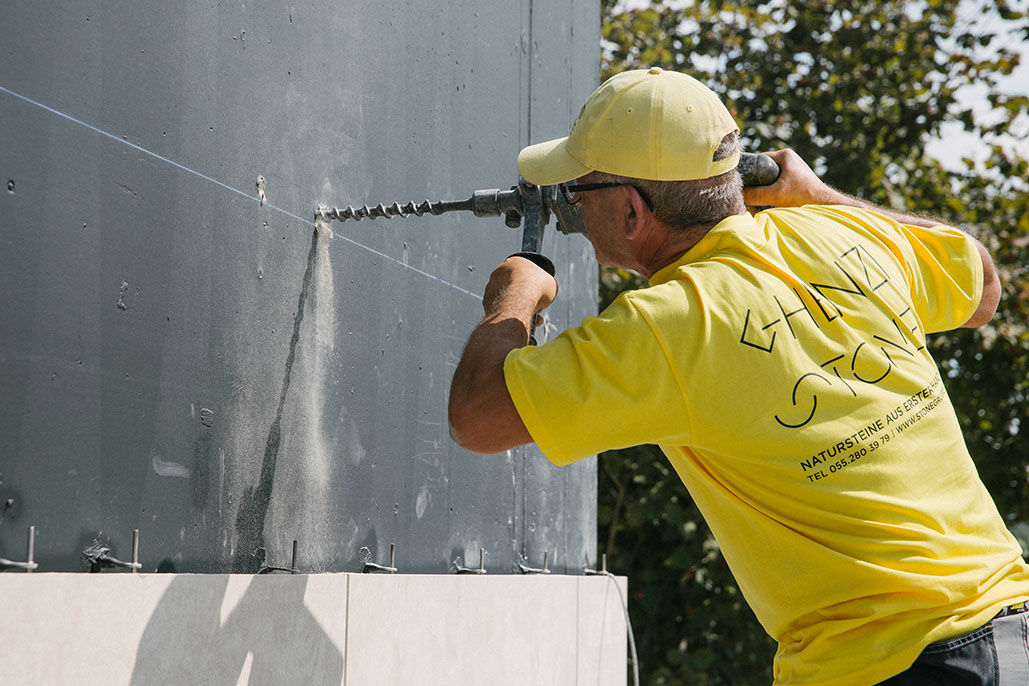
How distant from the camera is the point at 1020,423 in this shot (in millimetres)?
6469

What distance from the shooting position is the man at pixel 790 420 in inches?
57.3

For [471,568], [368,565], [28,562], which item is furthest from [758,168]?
[28,562]

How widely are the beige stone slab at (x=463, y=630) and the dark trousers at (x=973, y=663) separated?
1.04 metres

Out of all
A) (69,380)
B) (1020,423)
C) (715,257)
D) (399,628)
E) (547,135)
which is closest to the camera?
(69,380)

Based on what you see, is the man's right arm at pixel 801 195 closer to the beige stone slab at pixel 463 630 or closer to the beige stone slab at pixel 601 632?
the beige stone slab at pixel 463 630

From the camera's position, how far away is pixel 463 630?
248cm

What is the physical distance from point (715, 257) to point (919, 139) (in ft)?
19.6

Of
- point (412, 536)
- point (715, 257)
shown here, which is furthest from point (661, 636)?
point (715, 257)

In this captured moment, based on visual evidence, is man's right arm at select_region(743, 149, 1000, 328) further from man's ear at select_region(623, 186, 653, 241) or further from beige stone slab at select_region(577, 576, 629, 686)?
beige stone slab at select_region(577, 576, 629, 686)

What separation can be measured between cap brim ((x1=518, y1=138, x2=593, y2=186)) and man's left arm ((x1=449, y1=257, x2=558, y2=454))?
0.17 metres

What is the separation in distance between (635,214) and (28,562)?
102 centimetres

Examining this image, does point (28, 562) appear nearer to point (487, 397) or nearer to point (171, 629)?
point (171, 629)

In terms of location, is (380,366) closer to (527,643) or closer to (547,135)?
(527,643)

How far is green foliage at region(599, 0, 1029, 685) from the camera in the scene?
6.41 metres
